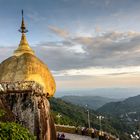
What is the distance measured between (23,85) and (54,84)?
14.2ft

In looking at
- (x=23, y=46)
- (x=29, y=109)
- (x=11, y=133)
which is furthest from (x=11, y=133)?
(x=23, y=46)

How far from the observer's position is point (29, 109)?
77.3 feet

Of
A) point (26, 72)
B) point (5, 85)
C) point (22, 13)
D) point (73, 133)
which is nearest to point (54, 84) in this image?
point (26, 72)

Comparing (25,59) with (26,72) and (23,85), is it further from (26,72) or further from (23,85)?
(23,85)

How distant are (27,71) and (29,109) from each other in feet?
12.5

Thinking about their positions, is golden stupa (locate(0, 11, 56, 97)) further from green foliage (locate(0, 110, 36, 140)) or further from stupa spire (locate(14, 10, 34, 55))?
green foliage (locate(0, 110, 36, 140))

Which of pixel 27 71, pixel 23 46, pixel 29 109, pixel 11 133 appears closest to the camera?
pixel 11 133

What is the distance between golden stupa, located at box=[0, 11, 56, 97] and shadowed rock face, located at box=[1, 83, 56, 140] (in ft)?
6.44

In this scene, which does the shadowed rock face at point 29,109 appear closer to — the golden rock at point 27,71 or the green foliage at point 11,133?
the golden rock at point 27,71

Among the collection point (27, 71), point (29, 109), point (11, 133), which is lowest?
point (11, 133)

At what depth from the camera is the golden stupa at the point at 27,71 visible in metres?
26.1

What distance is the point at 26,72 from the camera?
1029 inches

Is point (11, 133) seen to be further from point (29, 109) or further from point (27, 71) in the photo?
point (27, 71)

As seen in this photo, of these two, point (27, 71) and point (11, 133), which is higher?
point (27, 71)
